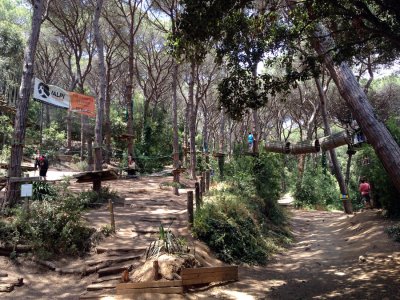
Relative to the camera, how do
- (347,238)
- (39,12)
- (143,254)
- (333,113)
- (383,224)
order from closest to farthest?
1. (143,254)
2. (39,12)
3. (383,224)
4. (347,238)
5. (333,113)

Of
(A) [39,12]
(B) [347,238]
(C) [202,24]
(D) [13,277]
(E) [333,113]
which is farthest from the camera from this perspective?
(E) [333,113]

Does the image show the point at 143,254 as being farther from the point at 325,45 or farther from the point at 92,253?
the point at 325,45

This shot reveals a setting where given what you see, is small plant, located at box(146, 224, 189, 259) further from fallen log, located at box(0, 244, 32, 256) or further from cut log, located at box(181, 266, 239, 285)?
fallen log, located at box(0, 244, 32, 256)

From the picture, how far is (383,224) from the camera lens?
1132 cm

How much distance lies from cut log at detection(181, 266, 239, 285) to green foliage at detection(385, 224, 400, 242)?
4.43 meters

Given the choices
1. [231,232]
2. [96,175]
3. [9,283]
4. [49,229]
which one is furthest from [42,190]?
[231,232]

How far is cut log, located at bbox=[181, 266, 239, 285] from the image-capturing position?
687 cm

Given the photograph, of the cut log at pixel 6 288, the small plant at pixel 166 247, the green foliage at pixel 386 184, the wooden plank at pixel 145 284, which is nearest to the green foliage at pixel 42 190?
the cut log at pixel 6 288

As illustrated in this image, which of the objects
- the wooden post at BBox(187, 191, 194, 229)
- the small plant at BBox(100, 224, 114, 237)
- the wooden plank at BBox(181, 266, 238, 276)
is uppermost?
the wooden post at BBox(187, 191, 194, 229)

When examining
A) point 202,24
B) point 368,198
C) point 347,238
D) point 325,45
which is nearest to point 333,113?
point 368,198

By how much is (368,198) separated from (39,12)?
13.1m

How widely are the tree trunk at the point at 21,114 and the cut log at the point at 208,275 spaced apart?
5100mm

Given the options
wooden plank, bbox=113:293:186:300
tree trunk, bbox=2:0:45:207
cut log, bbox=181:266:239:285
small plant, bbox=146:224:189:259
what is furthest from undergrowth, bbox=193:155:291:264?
tree trunk, bbox=2:0:45:207

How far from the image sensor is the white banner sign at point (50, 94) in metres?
10.4
